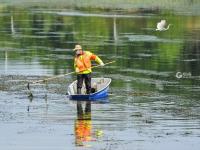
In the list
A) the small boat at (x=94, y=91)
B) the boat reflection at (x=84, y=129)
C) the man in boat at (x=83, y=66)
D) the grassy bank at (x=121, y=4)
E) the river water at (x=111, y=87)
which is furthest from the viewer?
the grassy bank at (x=121, y=4)

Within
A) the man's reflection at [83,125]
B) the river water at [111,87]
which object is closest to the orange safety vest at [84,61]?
the river water at [111,87]

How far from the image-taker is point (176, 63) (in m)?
44.1

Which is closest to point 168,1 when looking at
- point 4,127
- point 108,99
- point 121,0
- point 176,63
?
point 121,0

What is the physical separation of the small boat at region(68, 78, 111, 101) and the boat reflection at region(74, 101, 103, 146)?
1348 mm

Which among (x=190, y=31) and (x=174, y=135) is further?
(x=190, y=31)

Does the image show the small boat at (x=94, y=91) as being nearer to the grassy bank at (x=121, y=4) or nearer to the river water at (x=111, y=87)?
the river water at (x=111, y=87)

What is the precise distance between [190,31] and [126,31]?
16.2ft

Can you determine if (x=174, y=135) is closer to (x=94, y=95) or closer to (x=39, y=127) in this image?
(x=39, y=127)

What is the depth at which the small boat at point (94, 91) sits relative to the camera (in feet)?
101

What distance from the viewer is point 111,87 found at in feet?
112

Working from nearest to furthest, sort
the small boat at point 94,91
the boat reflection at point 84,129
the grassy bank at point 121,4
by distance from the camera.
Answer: the boat reflection at point 84,129 < the small boat at point 94,91 < the grassy bank at point 121,4

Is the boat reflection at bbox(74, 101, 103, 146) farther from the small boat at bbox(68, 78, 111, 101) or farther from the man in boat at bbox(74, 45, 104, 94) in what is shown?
the man in boat at bbox(74, 45, 104, 94)

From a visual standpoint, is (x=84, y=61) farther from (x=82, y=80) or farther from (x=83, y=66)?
(x=82, y=80)

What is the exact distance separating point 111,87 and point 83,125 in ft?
27.3
